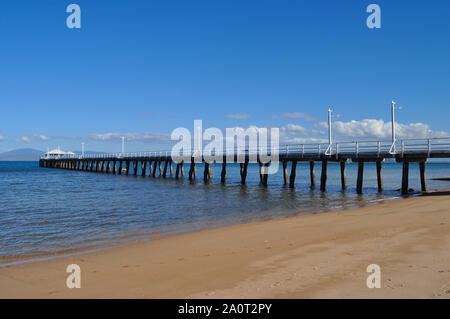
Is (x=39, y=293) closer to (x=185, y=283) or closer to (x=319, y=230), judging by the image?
(x=185, y=283)

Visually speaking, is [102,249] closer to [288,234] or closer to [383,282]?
[288,234]

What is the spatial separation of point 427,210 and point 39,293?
11.7 m

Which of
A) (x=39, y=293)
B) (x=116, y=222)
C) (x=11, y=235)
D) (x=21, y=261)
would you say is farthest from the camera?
(x=116, y=222)

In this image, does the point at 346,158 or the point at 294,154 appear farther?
the point at 294,154

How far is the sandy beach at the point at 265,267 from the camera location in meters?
4.96

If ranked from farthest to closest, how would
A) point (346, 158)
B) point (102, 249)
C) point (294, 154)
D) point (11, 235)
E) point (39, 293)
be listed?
1. point (294, 154)
2. point (346, 158)
3. point (11, 235)
4. point (102, 249)
5. point (39, 293)

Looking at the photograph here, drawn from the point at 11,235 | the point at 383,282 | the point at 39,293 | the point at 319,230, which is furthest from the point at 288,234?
the point at 11,235

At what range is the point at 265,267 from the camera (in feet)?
20.3

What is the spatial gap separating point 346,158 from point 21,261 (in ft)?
68.5

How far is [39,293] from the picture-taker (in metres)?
5.35

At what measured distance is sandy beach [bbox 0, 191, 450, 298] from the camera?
4957mm

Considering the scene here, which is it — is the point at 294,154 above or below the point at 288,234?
above
